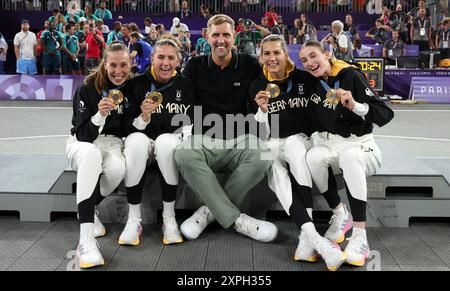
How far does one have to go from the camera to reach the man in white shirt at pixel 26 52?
568 inches

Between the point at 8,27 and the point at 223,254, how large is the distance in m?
16.6

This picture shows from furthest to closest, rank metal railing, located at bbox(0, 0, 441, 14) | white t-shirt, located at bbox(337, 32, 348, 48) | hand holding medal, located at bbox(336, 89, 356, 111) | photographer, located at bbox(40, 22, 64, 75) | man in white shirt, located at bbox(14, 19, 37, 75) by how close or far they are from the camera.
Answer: metal railing, located at bbox(0, 0, 441, 14) → man in white shirt, located at bbox(14, 19, 37, 75) → photographer, located at bbox(40, 22, 64, 75) → white t-shirt, located at bbox(337, 32, 348, 48) → hand holding medal, located at bbox(336, 89, 356, 111)

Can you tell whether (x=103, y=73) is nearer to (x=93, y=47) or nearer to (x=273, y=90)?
(x=273, y=90)

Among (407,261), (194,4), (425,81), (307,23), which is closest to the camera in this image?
(407,261)

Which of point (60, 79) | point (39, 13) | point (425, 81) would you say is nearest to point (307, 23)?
point (425, 81)

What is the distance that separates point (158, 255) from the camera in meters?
3.56

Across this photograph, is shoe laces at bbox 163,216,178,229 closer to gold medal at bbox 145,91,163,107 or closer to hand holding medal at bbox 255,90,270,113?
gold medal at bbox 145,91,163,107

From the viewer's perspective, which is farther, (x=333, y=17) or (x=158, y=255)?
(x=333, y=17)

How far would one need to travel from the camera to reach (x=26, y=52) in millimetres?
14508

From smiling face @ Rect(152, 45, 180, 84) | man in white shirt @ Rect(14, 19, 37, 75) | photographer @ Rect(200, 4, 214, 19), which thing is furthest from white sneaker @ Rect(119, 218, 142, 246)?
photographer @ Rect(200, 4, 214, 19)

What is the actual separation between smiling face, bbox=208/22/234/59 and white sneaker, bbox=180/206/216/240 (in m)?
1.13

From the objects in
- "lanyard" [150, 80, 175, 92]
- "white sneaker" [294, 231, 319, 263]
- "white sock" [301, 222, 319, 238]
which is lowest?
"white sneaker" [294, 231, 319, 263]

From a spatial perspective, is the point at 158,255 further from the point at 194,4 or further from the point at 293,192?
the point at 194,4

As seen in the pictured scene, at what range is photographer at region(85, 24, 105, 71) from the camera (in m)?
13.5
